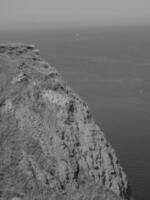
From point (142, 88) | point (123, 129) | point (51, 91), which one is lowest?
point (123, 129)

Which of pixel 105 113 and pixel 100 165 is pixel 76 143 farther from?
pixel 105 113

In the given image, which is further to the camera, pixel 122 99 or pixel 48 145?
pixel 122 99

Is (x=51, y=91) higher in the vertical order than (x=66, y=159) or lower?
higher

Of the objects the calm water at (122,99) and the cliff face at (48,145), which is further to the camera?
the calm water at (122,99)

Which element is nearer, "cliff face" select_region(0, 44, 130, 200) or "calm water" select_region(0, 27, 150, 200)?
"cliff face" select_region(0, 44, 130, 200)

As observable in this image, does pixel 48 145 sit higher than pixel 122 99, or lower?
higher

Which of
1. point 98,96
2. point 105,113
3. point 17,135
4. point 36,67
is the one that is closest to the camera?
point 17,135

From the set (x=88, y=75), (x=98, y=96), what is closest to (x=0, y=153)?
(x=98, y=96)

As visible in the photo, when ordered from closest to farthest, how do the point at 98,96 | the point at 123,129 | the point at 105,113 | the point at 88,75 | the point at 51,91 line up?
the point at 51,91 < the point at 123,129 < the point at 105,113 < the point at 98,96 < the point at 88,75
